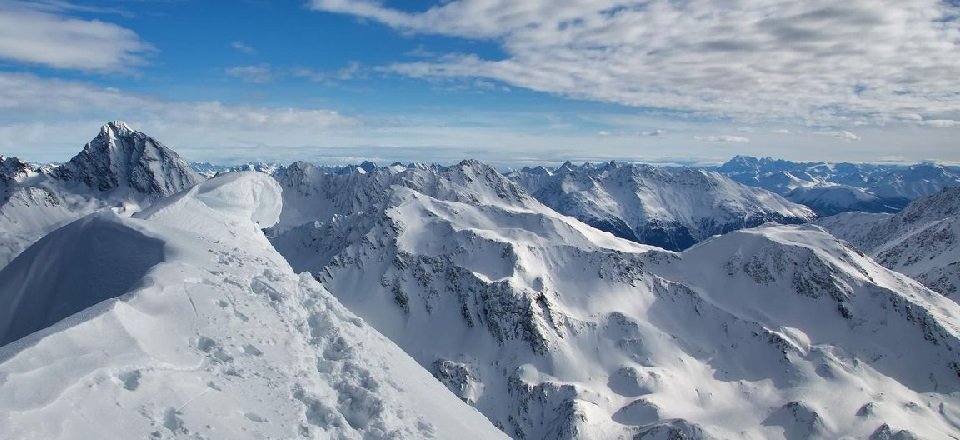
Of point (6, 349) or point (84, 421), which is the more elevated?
point (6, 349)

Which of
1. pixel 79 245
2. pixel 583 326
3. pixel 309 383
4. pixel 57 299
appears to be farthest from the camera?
pixel 583 326

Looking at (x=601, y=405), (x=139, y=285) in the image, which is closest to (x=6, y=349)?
(x=139, y=285)

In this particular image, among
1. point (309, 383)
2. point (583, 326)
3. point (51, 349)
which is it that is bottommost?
point (583, 326)

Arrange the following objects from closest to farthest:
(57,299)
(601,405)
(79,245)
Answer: (57,299) < (79,245) < (601,405)

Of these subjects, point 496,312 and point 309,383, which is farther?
point 496,312

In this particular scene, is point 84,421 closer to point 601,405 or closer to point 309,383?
point 309,383

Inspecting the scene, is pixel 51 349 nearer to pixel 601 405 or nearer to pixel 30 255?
pixel 30 255

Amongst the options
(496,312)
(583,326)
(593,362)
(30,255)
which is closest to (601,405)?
(593,362)
